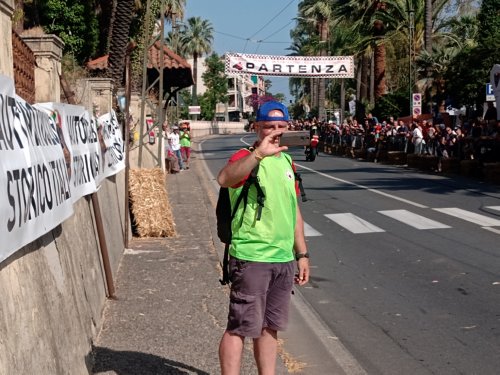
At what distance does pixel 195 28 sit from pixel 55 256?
111m

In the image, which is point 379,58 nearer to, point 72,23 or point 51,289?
point 72,23

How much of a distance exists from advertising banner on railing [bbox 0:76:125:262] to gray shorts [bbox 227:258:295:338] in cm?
113

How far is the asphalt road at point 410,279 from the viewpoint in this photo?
248 inches

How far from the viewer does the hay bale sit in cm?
1191

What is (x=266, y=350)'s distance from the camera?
4.60 m

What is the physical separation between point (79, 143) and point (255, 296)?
3054 mm

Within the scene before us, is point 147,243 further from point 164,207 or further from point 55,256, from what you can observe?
point 55,256

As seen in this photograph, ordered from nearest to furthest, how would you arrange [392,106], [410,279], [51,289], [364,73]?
[51,289] → [410,279] → [392,106] → [364,73]

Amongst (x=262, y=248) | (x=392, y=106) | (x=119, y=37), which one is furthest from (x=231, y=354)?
(x=392, y=106)

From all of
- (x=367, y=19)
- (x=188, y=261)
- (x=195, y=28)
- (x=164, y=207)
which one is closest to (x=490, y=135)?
(x=164, y=207)

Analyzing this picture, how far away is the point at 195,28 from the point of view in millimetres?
113625

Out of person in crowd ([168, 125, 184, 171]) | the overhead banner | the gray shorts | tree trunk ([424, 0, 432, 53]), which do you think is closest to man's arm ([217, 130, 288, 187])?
the gray shorts

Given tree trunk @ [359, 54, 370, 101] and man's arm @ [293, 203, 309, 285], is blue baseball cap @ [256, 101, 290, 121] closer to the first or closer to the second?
man's arm @ [293, 203, 309, 285]

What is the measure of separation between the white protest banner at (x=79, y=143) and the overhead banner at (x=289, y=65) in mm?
34117
